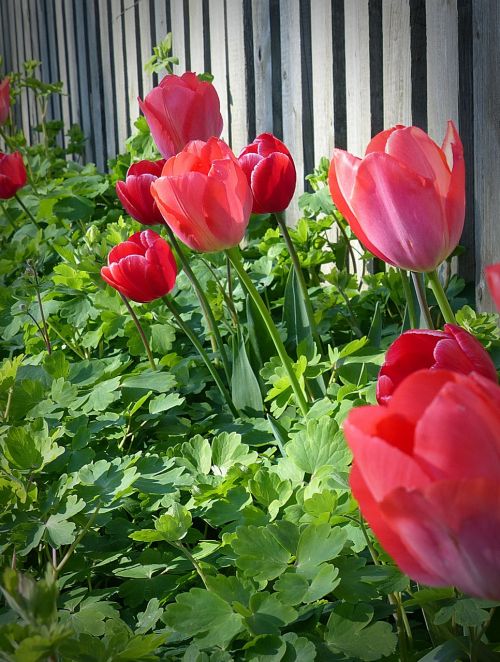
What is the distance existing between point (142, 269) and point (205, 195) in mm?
345

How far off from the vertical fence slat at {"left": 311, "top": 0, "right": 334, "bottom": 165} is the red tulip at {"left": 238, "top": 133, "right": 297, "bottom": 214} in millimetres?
1482

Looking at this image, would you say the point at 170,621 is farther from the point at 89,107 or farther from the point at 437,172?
the point at 89,107

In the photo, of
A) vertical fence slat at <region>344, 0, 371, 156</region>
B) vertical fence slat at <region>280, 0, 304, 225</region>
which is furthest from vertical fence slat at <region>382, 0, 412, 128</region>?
vertical fence slat at <region>280, 0, 304, 225</region>

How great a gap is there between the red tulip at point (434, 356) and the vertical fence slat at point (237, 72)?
2916mm

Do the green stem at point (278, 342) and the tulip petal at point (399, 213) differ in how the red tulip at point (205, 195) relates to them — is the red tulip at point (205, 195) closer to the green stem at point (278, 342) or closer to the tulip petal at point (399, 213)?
the green stem at point (278, 342)

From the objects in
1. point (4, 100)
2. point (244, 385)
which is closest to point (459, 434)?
point (244, 385)

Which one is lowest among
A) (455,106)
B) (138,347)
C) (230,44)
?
(138,347)

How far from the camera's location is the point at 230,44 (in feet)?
11.6

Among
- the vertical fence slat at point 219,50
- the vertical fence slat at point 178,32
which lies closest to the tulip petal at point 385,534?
the vertical fence slat at point 219,50

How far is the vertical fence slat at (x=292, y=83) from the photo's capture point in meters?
3.03

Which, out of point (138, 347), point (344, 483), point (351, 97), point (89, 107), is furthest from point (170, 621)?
point (89, 107)

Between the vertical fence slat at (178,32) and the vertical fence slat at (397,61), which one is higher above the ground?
the vertical fence slat at (178,32)

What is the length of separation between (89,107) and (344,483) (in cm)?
530

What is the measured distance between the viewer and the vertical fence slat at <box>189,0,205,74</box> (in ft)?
12.8
